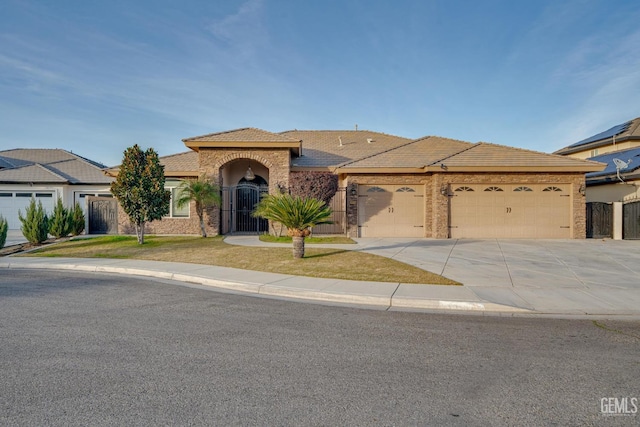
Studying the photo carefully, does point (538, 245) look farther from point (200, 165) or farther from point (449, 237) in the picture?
point (200, 165)

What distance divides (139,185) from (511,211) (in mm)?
17910

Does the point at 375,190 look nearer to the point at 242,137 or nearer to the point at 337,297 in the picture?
the point at 242,137

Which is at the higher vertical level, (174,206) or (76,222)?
(174,206)

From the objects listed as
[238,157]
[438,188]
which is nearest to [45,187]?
[238,157]

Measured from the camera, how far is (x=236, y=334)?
5.56 meters

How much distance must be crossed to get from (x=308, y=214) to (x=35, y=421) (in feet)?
31.1

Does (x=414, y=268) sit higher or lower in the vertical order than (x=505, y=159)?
lower

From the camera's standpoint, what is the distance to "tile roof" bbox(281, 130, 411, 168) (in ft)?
78.3

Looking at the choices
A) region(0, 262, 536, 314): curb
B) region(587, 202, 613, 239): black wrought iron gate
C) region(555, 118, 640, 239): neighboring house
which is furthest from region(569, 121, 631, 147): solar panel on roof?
region(0, 262, 536, 314): curb

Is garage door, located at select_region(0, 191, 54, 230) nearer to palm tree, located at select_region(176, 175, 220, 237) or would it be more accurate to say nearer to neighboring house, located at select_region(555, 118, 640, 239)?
palm tree, located at select_region(176, 175, 220, 237)

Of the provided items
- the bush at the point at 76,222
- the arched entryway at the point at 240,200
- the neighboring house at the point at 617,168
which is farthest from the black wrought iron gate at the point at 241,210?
the neighboring house at the point at 617,168

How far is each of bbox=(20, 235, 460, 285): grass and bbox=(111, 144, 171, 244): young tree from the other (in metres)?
1.56

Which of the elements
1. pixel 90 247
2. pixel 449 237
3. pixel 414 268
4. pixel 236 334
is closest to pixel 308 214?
pixel 414 268

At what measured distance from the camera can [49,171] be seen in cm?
2491
